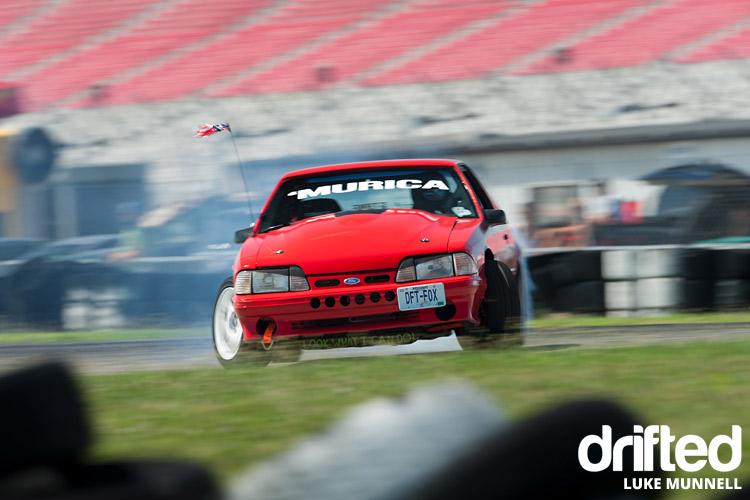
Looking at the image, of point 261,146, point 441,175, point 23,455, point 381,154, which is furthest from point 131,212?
point 23,455

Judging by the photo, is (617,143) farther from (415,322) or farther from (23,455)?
(23,455)

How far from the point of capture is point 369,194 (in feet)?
21.0

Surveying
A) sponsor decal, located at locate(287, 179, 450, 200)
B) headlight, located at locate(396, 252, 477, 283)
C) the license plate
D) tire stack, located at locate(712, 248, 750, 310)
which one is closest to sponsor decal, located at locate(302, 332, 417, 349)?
the license plate

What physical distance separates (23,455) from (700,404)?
9.06ft

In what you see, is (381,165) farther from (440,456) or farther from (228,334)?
(440,456)

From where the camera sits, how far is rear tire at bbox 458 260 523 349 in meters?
5.68

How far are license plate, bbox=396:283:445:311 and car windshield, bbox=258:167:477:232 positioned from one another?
2.83 ft

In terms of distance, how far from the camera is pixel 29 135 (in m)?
17.3

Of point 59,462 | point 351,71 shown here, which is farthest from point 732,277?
point 351,71

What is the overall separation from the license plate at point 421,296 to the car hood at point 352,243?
0.18m

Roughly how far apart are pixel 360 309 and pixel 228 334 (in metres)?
1.17

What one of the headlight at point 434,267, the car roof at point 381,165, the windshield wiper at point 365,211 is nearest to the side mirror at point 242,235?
the car roof at point 381,165

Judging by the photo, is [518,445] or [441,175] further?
[441,175]

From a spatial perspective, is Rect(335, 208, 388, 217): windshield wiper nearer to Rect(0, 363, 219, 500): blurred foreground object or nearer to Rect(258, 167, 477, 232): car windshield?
Rect(258, 167, 477, 232): car windshield
